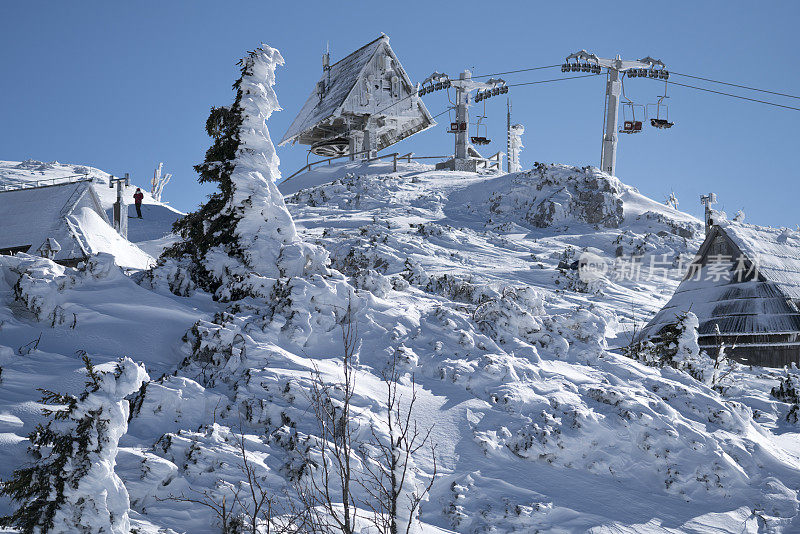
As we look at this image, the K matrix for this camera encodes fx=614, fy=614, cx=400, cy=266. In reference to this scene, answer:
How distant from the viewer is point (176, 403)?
616 centimetres

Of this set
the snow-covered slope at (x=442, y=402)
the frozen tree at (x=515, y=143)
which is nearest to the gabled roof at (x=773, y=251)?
the snow-covered slope at (x=442, y=402)

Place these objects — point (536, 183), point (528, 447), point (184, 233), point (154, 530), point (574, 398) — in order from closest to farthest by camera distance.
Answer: point (154, 530) < point (528, 447) < point (574, 398) < point (184, 233) < point (536, 183)

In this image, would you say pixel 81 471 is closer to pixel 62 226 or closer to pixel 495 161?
pixel 62 226

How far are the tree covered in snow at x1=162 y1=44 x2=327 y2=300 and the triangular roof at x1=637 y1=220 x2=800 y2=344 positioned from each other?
7.83 metres

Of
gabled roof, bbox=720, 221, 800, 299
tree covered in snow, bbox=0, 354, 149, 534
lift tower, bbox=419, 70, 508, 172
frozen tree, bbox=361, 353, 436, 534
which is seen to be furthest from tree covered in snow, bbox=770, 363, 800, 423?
lift tower, bbox=419, 70, 508, 172

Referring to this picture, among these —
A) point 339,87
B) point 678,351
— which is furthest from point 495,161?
point 678,351

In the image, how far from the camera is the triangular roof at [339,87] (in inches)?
1346

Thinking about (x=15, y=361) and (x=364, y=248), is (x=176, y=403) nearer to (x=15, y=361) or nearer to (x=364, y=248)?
(x=15, y=361)

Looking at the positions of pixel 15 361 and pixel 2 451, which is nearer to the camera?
pixel 2 451

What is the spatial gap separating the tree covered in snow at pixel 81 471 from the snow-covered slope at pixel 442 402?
2.14 ft

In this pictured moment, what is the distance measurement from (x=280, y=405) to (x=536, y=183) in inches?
867

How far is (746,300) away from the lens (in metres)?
13.6

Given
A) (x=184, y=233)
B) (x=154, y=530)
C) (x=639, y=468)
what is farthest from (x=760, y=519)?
(x=184, y=233)

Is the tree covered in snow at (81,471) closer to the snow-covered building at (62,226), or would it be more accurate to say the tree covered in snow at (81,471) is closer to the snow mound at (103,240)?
the snow-covered building at (62,226)
